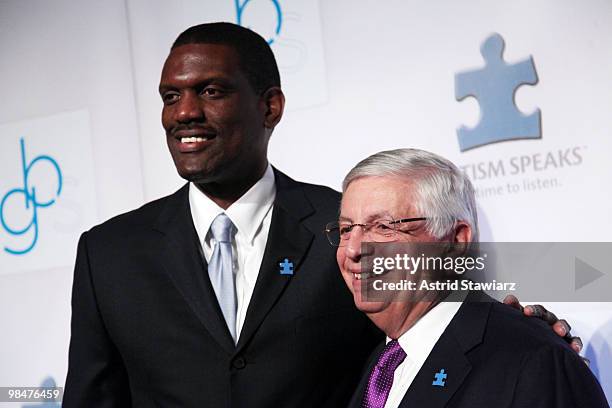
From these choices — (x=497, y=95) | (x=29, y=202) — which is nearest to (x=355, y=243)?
(x=497, y=95)

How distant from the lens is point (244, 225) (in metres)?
1.99

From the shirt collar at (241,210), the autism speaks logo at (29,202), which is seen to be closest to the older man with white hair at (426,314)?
the shirt collar at (241,210)

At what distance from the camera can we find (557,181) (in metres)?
2.28

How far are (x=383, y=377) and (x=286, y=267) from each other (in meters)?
0.34

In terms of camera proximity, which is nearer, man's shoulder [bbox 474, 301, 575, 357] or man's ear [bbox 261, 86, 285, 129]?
man's shoulder [bbox 474, 301, 575, 357]

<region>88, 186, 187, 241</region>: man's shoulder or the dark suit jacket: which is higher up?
<region>88, 186, 187, 241</region>: man's shoulder

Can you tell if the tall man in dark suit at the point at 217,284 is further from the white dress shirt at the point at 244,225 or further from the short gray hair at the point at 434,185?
the short gray hair at the point at 434,185

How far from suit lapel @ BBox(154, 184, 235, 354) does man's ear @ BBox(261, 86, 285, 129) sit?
236mm

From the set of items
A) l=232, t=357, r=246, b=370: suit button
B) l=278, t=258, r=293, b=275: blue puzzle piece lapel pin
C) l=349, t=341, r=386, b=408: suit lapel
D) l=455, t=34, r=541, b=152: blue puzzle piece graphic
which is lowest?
l=349, t=341, r=386, b=408: suit lapel

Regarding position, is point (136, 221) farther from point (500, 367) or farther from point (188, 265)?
point (500, 367)

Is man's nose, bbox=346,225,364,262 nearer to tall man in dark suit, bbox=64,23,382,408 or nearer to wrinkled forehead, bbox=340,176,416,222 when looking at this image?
wrinkled forehead, bbox=340,176,416,222

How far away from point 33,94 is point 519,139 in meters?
1.56

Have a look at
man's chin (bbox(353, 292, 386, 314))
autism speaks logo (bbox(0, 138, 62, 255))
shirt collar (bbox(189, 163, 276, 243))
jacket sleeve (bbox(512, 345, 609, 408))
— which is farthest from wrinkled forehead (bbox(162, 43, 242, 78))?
autism speaks logo (bbox(0, 138, 62, 255))

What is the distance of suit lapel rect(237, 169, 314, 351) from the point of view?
189 centimetres
